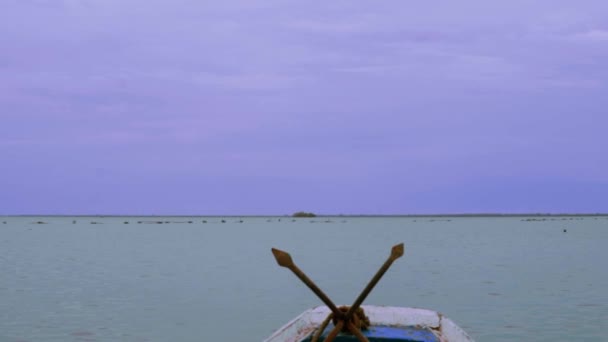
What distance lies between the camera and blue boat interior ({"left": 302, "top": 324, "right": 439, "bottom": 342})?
10531 mm

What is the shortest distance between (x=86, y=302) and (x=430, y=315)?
19144 millimetres

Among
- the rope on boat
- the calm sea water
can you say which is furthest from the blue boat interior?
the calm sea water

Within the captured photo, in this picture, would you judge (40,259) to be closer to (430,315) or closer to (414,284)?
(414,284)

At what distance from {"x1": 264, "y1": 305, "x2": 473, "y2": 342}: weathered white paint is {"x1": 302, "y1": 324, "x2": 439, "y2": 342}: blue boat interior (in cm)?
16

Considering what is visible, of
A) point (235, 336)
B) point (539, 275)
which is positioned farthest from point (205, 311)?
point (539, 275)

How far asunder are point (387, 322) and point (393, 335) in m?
0.73

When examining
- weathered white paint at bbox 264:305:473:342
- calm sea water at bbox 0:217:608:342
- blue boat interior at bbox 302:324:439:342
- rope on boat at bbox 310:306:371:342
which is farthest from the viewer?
calm sea water at bbox 0:217:608:342

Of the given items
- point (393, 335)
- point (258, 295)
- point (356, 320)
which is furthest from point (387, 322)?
point (258, 295)

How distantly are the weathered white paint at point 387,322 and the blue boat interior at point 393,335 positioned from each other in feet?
0.54

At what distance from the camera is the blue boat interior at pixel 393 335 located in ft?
34.6

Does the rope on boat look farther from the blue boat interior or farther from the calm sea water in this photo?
the calm sea water

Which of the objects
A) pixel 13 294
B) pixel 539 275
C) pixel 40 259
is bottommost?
pixel 13 294

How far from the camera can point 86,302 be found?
2780 centimetres

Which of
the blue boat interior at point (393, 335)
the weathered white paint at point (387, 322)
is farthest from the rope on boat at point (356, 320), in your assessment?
the weathered white paint at point (387, 322)
